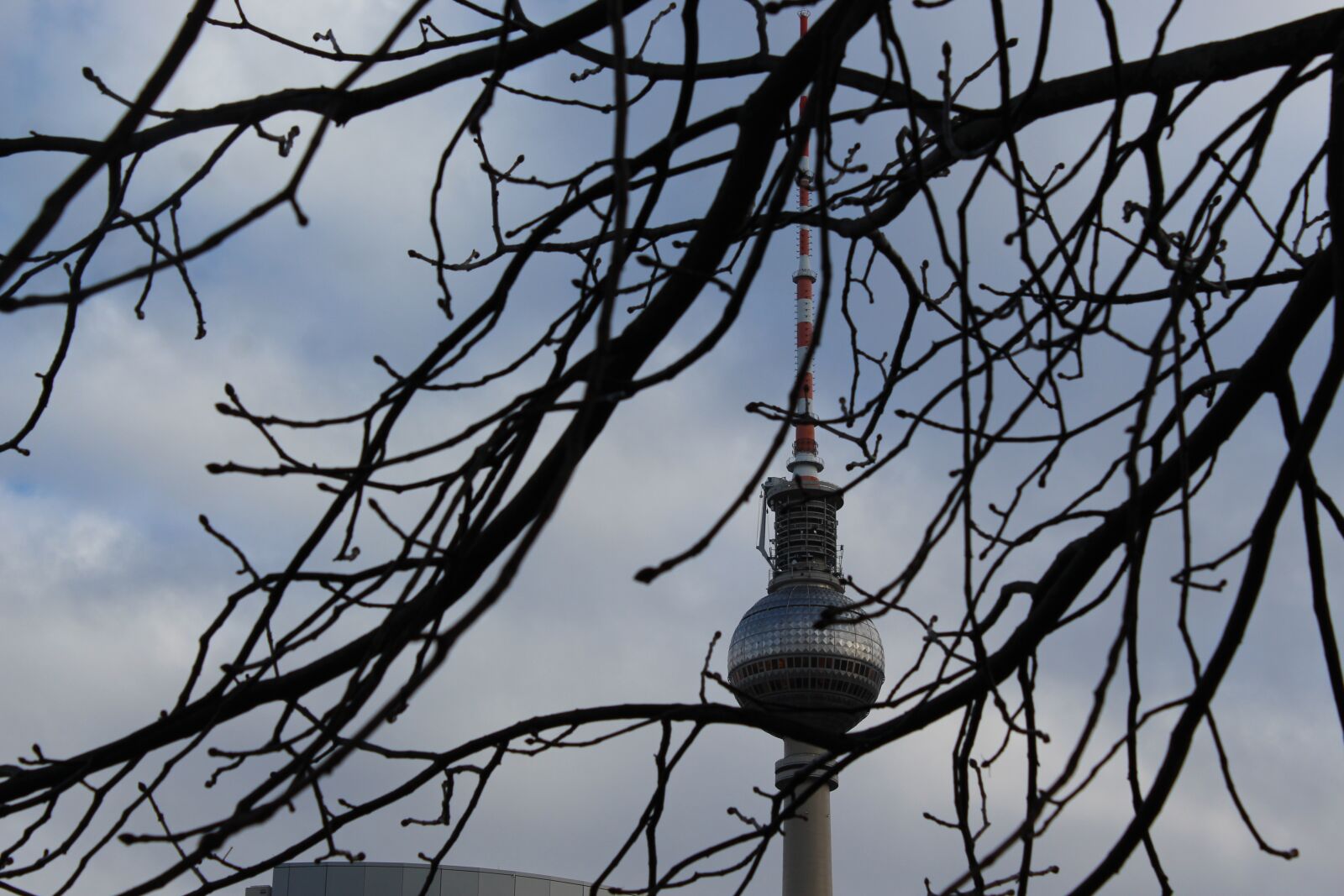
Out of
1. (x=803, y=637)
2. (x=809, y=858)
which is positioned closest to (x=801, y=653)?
(x=803, y=637)

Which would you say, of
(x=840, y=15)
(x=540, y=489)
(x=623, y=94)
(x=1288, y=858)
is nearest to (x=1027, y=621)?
(x=1288, y=858)

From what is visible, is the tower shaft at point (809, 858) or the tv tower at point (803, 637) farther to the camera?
the tower shaft at point (809, 858)

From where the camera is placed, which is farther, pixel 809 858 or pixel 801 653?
pixel 809 858

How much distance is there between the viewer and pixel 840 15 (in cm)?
156

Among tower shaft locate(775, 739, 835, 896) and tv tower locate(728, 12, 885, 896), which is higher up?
tv tower locate(728, 12, 885, 896)

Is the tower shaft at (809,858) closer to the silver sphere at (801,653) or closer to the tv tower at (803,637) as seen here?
the tv tower at (803,637)

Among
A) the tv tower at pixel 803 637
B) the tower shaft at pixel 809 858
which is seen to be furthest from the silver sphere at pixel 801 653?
the tower shaft at pixel 809 858

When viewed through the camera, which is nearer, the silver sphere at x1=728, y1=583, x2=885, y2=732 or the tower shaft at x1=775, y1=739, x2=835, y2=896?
the silver sphere at x1=728, y1=583, x2=885, y2=732

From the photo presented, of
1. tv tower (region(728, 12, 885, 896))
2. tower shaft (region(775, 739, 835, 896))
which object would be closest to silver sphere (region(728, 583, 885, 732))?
tv tower (region(728, 12, 885, 896))

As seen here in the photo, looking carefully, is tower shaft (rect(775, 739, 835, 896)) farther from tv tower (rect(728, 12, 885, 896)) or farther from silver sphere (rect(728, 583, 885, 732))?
silver sphere (rect(728, 583, 885, 732))

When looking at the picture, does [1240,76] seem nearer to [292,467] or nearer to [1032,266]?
[1032,266]

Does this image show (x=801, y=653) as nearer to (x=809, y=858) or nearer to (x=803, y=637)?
(x=803, y=637)

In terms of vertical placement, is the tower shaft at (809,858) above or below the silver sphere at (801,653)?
below

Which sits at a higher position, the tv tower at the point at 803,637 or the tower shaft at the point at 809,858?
the tv tower at the point at 803,637
